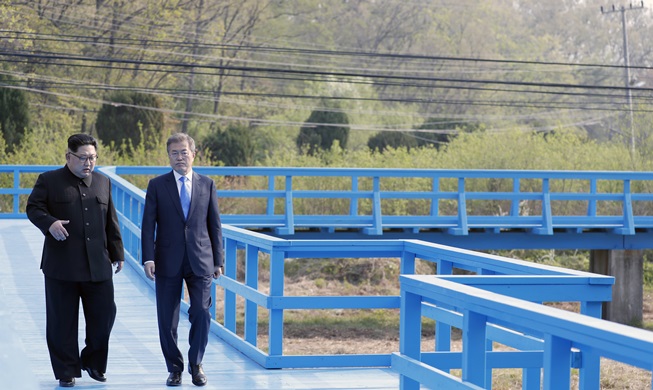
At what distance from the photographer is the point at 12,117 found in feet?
115

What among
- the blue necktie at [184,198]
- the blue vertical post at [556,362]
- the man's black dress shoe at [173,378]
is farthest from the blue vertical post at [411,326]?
the man's black dress shoe at [173,378]

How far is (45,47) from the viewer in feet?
152

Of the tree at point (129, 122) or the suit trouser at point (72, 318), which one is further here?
the tree at point (129, 122)

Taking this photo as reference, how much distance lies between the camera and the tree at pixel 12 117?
34.6m

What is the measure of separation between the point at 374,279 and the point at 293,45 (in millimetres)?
29320

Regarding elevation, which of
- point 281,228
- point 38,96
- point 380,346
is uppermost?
point 38,96

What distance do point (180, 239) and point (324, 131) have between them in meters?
40.5

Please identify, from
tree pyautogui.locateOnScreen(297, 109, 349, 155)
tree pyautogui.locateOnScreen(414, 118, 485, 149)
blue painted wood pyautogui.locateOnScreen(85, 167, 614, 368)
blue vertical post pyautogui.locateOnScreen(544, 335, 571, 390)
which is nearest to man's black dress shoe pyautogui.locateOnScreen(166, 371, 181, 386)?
blue painted wood pyautogui.locateOnScreen(85, 167, 614, 368)

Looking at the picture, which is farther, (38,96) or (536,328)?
(38,96)

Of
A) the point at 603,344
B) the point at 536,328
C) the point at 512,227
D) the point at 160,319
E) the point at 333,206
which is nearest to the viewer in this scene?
the point at 603,344

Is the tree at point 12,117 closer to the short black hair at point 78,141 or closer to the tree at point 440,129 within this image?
the tree at point 440,129

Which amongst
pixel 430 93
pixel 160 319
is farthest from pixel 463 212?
pixel 430 93

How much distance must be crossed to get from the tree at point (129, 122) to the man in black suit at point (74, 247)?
2980 cm

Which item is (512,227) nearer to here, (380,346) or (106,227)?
(380,346)
